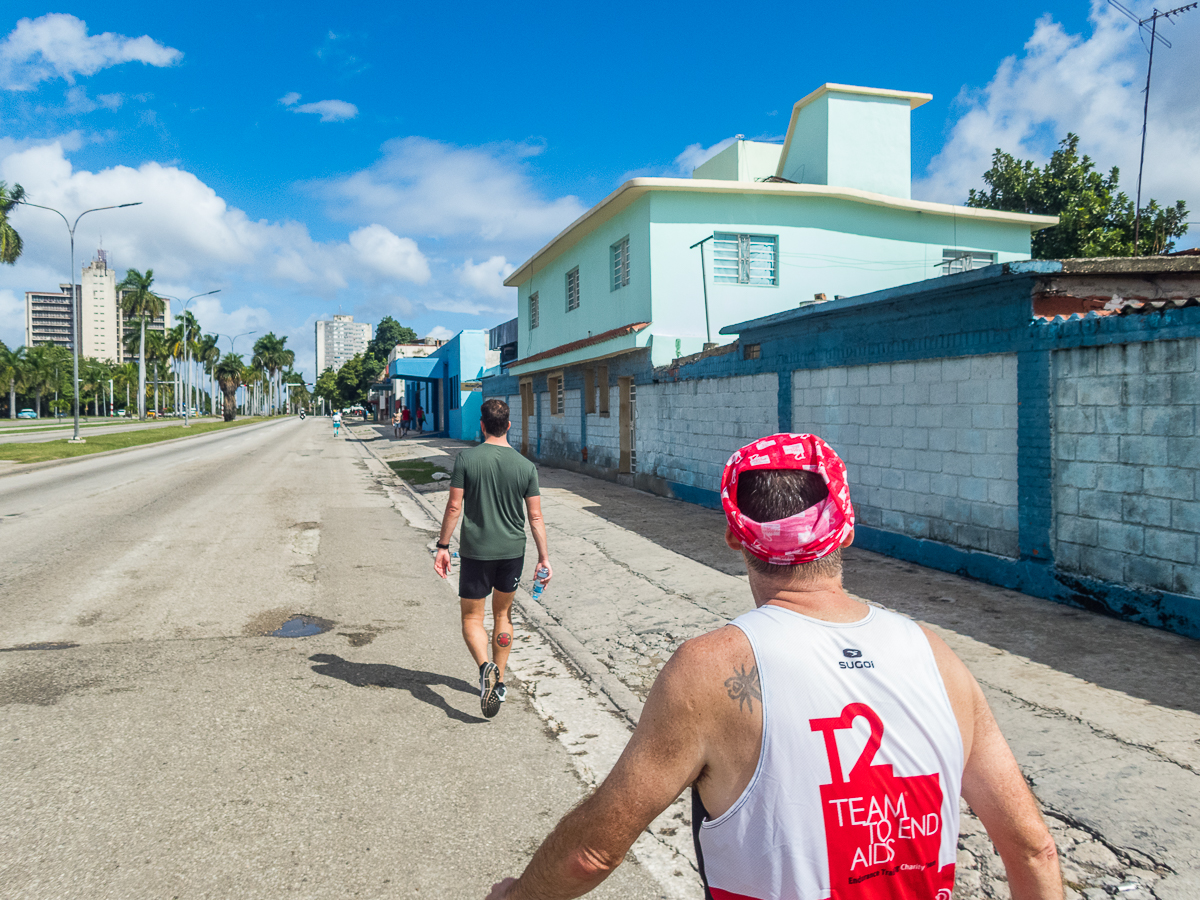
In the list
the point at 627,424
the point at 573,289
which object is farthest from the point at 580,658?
the point at 573,289

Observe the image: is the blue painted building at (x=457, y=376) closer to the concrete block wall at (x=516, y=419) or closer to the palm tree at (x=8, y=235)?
the concrete block wall at (x=516, y=419)

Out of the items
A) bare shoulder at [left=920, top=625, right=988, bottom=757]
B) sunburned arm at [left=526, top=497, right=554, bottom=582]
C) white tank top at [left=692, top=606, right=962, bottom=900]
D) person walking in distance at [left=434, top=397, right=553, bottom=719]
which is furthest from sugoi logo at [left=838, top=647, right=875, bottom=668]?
sunburned arm at [left=526, top=497, right=554, bottom=582]

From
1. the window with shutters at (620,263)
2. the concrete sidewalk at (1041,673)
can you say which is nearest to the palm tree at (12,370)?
the window with shutters at (620,263)

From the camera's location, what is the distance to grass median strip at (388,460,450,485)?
19344mm

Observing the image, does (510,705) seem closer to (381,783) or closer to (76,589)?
(381,783)

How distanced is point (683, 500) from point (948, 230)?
10951 millimetres

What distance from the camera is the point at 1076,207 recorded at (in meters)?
26.2

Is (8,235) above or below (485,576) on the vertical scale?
above

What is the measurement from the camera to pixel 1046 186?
2711 cm

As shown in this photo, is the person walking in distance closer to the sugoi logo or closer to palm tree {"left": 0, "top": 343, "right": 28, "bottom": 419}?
the sugoi logo

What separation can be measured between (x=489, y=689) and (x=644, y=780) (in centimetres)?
341

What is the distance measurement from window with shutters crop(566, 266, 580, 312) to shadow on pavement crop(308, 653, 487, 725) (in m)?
16.5

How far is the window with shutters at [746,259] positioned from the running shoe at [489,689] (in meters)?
13.7

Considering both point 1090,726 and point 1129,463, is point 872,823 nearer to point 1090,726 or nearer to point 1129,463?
point 1090,726
